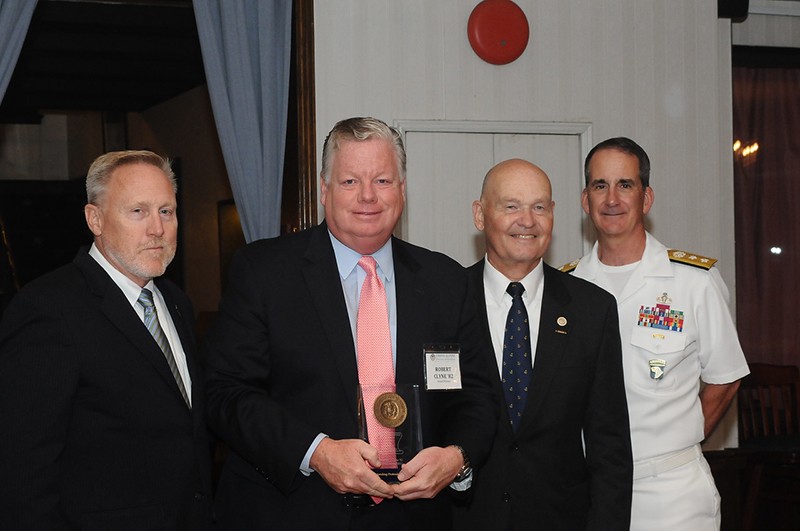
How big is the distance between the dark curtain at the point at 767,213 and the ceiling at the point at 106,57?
3574 millimetres

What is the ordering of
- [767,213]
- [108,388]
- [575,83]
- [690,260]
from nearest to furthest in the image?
[108,388] < [690,260] < [575,83] < [767,213]

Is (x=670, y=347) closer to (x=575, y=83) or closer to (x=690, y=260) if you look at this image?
(x=690, y=260)

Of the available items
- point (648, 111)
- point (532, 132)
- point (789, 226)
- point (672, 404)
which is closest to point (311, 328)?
point (672, 404)

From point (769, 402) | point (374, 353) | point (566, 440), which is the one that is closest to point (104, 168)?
point (374, 353)

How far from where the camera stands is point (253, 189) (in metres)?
4.60

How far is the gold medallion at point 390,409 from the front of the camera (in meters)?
2.21

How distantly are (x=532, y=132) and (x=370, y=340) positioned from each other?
2835mm

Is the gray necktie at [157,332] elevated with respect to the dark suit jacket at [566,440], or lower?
elevated

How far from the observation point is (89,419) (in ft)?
7.22

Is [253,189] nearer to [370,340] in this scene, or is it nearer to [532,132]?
[532,132]

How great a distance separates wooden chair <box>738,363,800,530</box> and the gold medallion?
11.7ft

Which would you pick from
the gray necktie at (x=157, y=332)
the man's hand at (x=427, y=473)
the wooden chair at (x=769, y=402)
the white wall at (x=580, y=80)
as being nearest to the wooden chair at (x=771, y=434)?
the wooden chair at (x=769, y=402)

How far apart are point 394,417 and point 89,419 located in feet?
2.35

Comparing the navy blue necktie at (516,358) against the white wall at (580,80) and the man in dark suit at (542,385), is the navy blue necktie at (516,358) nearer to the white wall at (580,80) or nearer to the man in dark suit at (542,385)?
the man in dark suit at (542,385)
